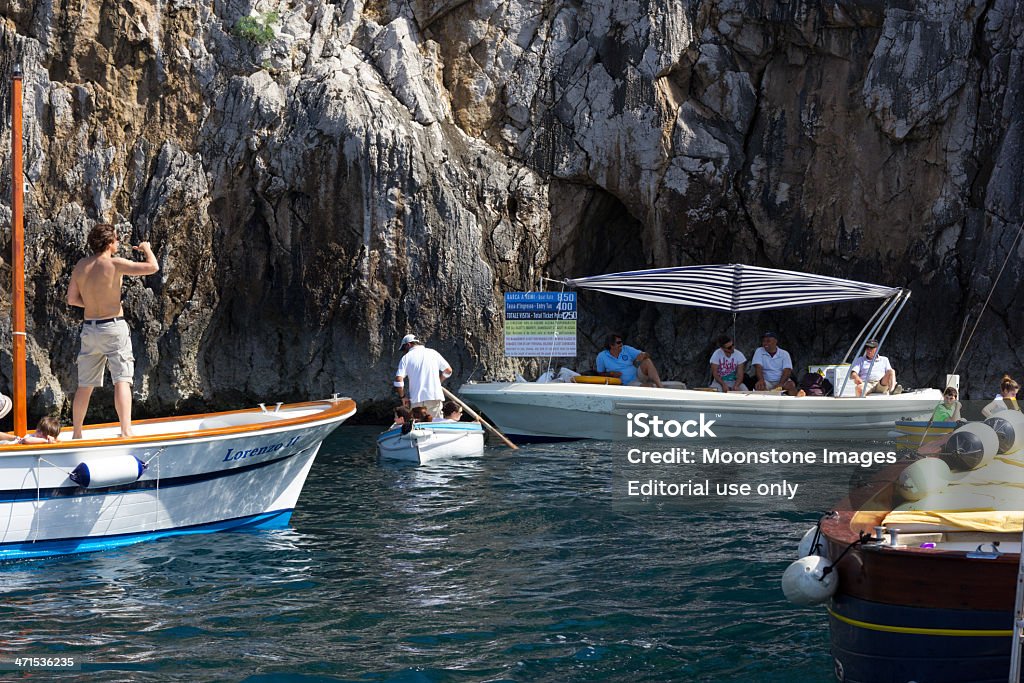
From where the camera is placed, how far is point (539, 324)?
55.1 feet

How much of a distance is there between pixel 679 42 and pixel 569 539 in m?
14.7

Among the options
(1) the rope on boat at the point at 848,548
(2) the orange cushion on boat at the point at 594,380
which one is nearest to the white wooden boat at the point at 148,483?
(1) the rope on boat at the point at 848,548

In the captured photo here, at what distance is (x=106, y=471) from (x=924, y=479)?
6.42m

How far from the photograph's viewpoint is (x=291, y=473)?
10.6 m

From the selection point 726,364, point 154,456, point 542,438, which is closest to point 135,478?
point 154,456

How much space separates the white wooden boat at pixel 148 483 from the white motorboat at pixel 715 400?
19.4 ft

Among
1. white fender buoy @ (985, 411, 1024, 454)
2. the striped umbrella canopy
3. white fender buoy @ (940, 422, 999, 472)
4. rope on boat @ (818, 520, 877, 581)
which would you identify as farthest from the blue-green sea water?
the striped umbrella canopy

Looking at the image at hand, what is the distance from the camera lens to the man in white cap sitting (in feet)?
54.7

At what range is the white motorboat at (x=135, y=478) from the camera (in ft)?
29.4

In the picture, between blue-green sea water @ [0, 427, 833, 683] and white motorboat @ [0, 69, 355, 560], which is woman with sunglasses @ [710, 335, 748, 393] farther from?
white motorboat @ [0, 69, 355, 560]

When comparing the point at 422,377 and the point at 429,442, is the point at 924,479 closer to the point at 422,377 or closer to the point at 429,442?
the point at 429,442

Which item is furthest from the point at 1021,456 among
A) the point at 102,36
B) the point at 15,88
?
the point at 102,36

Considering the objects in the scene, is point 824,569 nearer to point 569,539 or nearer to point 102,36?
point 569,539

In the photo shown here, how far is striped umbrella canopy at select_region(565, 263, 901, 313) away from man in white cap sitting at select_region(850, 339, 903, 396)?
876 mm
